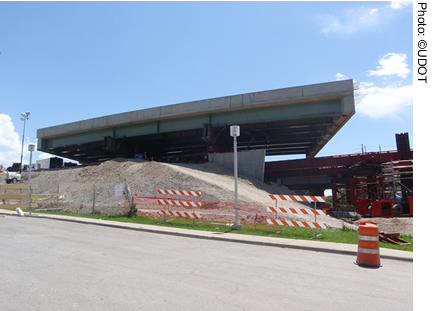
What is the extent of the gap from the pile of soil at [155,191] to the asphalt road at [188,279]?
6.91 meters

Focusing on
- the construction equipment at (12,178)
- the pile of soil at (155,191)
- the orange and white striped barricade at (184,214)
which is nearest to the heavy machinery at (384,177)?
the pile of soil at (155,191)

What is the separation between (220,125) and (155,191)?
1729 centimetres

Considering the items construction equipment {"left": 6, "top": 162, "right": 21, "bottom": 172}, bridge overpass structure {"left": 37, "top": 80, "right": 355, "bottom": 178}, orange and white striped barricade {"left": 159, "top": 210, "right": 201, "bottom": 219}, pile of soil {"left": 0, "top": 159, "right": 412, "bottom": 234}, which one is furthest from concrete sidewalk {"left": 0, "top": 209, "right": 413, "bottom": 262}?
construction equipment {"left": 6, "top": 162, "right": 21, "bottom": 172}

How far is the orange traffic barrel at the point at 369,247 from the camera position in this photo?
24.7ft

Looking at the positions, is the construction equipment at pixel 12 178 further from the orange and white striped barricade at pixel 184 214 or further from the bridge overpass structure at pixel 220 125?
the orange and white striped barricade at pixel 184 214

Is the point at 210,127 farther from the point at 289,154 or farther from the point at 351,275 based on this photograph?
the point at 351,275

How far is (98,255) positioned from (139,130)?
117 ft

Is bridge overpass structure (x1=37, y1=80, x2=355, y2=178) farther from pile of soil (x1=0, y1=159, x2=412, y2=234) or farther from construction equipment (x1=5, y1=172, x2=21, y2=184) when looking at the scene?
construction equipment (x1=5, y1=172, x2=21, y2=184)

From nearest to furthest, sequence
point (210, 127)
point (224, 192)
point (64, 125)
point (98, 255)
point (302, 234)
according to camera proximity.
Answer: point (98, 255) → point (302, 234) → point (224, 192) → point (210, 127) → point (64, 125)

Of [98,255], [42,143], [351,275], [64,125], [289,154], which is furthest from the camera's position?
[289,154]

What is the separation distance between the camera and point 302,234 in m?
12.7

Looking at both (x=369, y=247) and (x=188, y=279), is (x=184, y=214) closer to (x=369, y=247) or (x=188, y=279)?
(x=369, y=247)

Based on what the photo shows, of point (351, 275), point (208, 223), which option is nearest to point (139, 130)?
point (208, 223)

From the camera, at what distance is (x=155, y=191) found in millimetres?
22000
